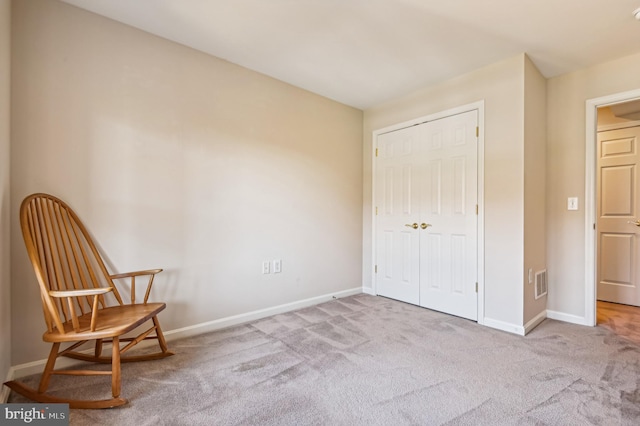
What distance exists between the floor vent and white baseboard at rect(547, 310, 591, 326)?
226 millimetres

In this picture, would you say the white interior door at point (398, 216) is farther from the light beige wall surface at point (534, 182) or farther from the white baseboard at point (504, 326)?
the light beige wall surface at point (534, 182)

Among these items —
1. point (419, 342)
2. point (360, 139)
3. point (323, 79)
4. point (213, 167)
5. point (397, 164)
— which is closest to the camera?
point (419, 342)

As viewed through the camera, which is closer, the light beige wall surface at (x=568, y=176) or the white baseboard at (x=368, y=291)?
Result: the light beige wall surface at (x=568, y=176)

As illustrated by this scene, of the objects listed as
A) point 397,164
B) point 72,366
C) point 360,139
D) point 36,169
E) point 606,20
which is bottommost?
point 72,366

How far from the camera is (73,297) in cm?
190

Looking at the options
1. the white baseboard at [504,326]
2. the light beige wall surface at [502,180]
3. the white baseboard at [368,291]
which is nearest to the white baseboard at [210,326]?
the white baseboard at [368,291]

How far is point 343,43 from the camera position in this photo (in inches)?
95.0

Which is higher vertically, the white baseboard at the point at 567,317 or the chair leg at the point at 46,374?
the chair leg at the point at 46,374

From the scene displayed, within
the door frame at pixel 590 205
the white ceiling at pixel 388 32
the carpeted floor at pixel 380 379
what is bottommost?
the carpeted floor at pixel 380 379

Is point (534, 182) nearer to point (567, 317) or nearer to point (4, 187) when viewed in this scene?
point (567, 317)

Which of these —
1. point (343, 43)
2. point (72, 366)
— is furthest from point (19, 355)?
point (343, 43)

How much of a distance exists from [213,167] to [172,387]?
1.65m

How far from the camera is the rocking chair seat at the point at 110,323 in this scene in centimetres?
152

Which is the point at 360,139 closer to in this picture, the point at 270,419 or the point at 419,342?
the point at 419,342
